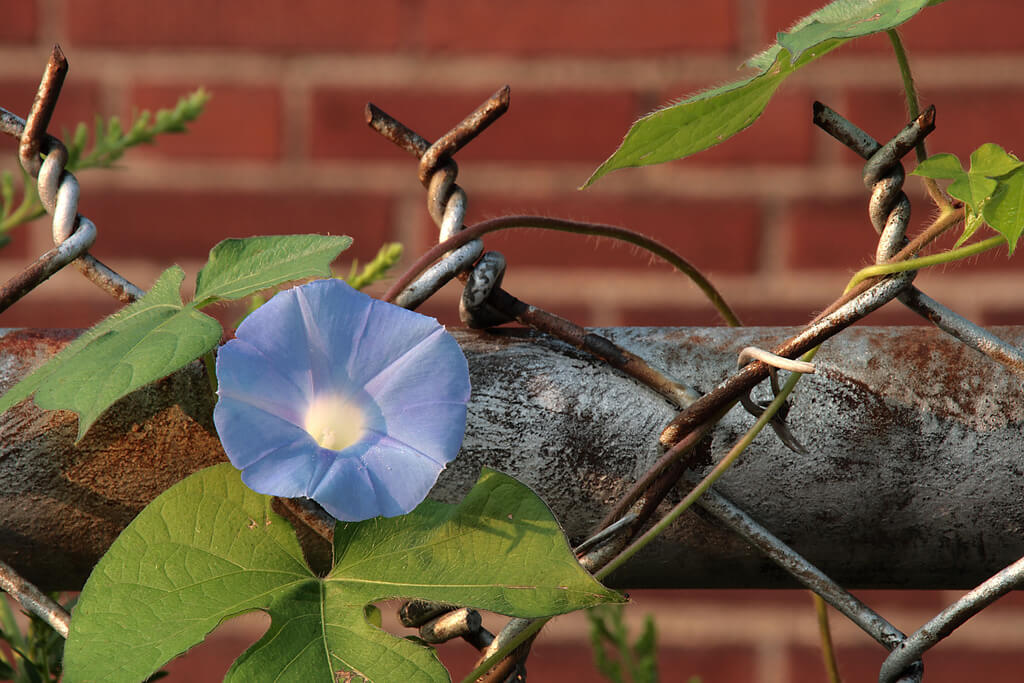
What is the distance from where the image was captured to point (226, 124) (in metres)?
0.96

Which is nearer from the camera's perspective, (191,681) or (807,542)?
(807,542)

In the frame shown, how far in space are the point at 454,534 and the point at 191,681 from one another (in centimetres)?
83

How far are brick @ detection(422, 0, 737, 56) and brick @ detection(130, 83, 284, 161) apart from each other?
0.56 ft

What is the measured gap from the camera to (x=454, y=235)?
30cm

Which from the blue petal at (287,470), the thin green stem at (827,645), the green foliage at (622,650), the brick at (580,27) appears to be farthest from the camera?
the brick at (580,27)

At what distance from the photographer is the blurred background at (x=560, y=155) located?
932 millimetres

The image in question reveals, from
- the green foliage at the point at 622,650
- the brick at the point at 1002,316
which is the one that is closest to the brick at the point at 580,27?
the brick at the point at 1002,316

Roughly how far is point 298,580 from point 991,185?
213 mm

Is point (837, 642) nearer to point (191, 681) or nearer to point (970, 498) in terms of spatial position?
point (191, 681)

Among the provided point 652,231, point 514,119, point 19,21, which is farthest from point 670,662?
point 19,21

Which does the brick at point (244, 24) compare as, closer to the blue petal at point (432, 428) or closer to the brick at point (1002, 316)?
the brick at point (1002, 316)

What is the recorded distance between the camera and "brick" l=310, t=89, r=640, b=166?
3.06 ft

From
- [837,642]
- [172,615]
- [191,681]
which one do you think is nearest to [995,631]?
[837,642]

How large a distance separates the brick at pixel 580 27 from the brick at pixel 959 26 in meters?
0.05
